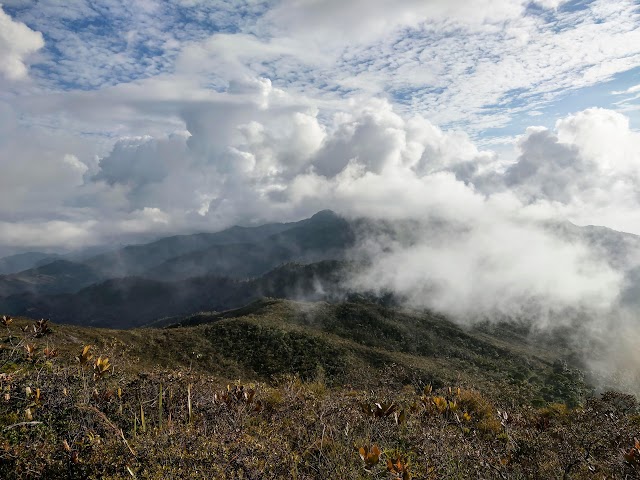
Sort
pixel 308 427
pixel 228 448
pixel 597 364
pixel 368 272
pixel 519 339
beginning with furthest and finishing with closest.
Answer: pixel 368 272, pixel 519 339, pixel 597 364, pixel 308 427, pixel 228 448

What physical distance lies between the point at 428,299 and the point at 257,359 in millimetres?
77511

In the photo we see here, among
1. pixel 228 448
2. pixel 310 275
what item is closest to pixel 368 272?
pixel 310 275

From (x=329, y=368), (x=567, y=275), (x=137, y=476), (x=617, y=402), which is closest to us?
(x=137, y=476)

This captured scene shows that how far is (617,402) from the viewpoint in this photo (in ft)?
47.6

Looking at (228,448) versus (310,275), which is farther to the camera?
(310,275)

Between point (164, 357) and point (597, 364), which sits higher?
point (164, 357)

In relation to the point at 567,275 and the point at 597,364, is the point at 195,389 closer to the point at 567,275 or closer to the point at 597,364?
the point at 597,364

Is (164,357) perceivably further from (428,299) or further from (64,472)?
(428,299)

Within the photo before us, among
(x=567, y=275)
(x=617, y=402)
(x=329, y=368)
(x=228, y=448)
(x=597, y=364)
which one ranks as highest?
(x=228, y=448)

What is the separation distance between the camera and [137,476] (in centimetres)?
585

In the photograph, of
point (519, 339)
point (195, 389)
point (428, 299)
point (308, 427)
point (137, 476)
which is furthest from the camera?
point (428, 299)

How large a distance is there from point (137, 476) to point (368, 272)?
473 feet

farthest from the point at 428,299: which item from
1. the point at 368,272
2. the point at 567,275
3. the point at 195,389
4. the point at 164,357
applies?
the point at 195,389

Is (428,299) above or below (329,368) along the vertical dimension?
below
